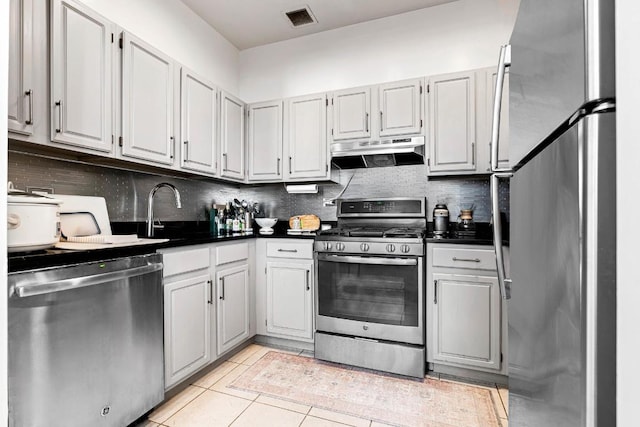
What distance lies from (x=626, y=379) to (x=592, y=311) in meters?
0.09

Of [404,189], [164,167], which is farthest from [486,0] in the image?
[164,167]

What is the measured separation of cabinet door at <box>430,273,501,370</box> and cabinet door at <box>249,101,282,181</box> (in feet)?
5.68

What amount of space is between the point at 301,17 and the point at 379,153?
1.47m

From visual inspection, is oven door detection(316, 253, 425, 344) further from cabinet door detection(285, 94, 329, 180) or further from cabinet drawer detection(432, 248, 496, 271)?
cabinet door detection(285, 94, 329, 180)

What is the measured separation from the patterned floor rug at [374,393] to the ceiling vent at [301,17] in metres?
2.93

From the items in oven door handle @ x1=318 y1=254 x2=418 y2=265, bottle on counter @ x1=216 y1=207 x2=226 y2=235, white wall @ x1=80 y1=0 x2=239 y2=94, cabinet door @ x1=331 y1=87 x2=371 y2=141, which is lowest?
oven door handle @ x1=318 y1=254 x2=418 y2=265

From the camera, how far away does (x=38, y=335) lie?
120cm

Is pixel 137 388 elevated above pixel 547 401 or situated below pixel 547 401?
below

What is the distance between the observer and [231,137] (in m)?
2.88

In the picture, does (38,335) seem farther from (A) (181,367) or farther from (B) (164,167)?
(B) (164,167)

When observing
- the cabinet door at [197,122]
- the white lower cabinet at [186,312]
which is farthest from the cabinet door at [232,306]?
the cabinet door at [197,122]

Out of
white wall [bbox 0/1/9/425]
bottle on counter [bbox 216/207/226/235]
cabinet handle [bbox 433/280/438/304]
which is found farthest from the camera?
bottle on counter [bbox 216/207/226/235]

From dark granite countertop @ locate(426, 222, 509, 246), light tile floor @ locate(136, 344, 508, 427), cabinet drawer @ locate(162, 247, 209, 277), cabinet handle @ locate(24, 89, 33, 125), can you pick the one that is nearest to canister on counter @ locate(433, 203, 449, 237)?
dark granite countertop @ locate(426, 222, 509, 246)

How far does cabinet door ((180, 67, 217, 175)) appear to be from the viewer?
236 cm
